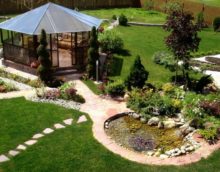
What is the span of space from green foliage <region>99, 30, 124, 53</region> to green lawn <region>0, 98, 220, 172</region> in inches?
386

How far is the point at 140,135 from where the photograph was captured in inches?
559

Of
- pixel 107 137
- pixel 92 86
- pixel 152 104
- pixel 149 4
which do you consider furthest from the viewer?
pixel 149 4

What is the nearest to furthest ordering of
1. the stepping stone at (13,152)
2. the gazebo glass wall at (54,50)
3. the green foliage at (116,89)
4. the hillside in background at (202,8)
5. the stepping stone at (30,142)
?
the stepping stone at (13,152) → the stepping stone at (30,142) → the green foliage at (116,89) → the gazebo glass wall at (54,50) → the hillside in background at (202,8)

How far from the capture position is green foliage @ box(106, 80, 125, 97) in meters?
17.2

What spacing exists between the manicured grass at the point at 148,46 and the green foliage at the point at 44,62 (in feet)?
11.6

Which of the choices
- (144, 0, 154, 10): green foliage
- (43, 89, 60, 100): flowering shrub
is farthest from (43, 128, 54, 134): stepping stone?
(144, 0, 154, 10): green foliage

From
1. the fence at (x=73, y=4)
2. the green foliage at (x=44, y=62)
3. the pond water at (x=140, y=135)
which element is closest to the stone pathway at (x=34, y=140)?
the pond water at (x=140, y=135)

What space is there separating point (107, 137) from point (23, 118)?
3696 mm

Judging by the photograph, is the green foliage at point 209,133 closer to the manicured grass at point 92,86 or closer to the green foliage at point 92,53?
the manicured grass at point 92,86

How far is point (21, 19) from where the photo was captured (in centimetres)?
2025

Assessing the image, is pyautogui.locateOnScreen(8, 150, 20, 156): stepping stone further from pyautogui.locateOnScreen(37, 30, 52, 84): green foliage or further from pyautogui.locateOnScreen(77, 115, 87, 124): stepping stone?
pyautogui.locateOnScreen(37, 30, 52, 84): green foliage

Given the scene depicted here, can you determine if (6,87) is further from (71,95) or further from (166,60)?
(166,60)

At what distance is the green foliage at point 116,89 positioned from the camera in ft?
56.3

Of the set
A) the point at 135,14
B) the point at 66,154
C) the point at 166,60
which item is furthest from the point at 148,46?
the point at 66,154
